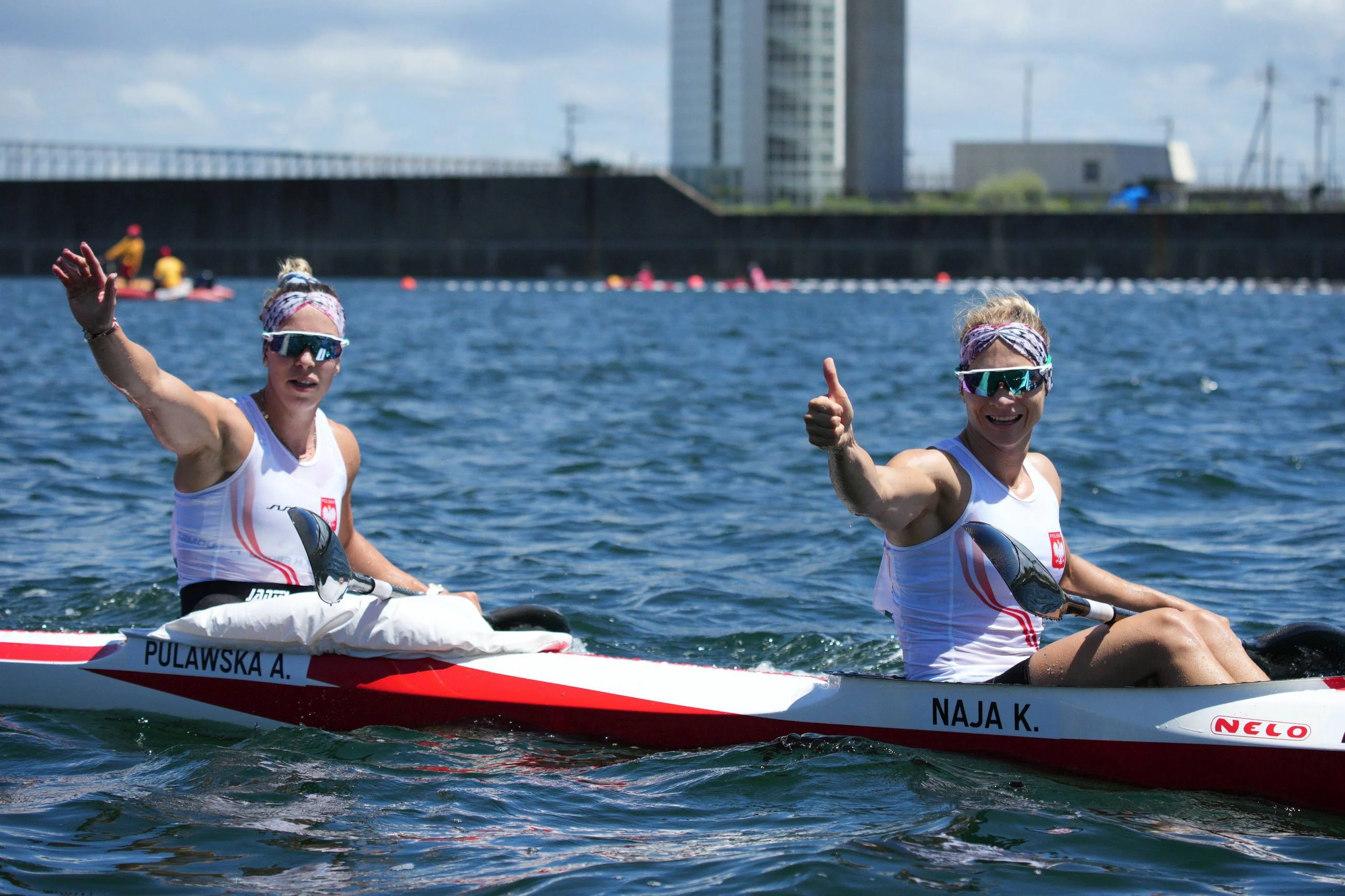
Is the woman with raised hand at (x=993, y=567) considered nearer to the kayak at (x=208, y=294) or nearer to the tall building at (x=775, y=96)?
the kayak at (x=208, y=294)

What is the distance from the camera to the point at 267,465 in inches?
201

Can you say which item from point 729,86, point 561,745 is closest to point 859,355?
point 561,745

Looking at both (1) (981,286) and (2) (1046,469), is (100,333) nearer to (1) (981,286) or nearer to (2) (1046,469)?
(2) (1046,469)

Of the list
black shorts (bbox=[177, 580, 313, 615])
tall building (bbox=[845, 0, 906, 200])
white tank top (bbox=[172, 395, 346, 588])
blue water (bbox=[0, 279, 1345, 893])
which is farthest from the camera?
tall building (bbox=[845, 0, 906, 200])

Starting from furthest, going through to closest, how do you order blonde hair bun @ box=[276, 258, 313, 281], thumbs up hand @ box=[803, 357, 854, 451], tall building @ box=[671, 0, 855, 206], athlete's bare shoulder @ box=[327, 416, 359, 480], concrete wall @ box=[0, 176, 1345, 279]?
tall building @ box=[671, 0, 855, 206] → concrete wall @ box=[0, 176, 1345, 279] → blonde hair bun @ box=[276, 258, 313, 281] → athlete's bare shoulder @ box=[327, 416, 359, 480] → thumbs up hand @ box=[803, 357, 854, 451]

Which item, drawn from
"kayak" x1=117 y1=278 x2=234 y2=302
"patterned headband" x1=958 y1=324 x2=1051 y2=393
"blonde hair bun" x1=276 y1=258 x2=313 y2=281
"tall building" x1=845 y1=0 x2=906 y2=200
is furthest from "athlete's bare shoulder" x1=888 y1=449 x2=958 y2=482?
"tall building" x1=845 y1=0 x2=906 y2=200

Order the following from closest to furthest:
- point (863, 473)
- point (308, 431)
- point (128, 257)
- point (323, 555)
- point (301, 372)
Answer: point (863, 473) → point (323, 555) → point (301, 372) → point (308, 431) → point (128, 257)

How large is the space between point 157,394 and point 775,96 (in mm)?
66525

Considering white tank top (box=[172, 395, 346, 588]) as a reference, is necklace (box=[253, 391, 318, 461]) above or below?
above

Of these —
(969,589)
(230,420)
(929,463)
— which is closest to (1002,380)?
(929,463)

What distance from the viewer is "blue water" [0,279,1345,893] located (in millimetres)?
4207

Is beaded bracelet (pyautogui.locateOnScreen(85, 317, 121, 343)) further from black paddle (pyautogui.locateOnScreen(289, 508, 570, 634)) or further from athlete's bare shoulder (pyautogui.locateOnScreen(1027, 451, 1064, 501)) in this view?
athlete's bare shoulder (pyautogui.locateOnScreen(1027, 451, 1064, 501))

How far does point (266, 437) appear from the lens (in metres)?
5.12

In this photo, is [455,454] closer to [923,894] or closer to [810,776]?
[810,776]
